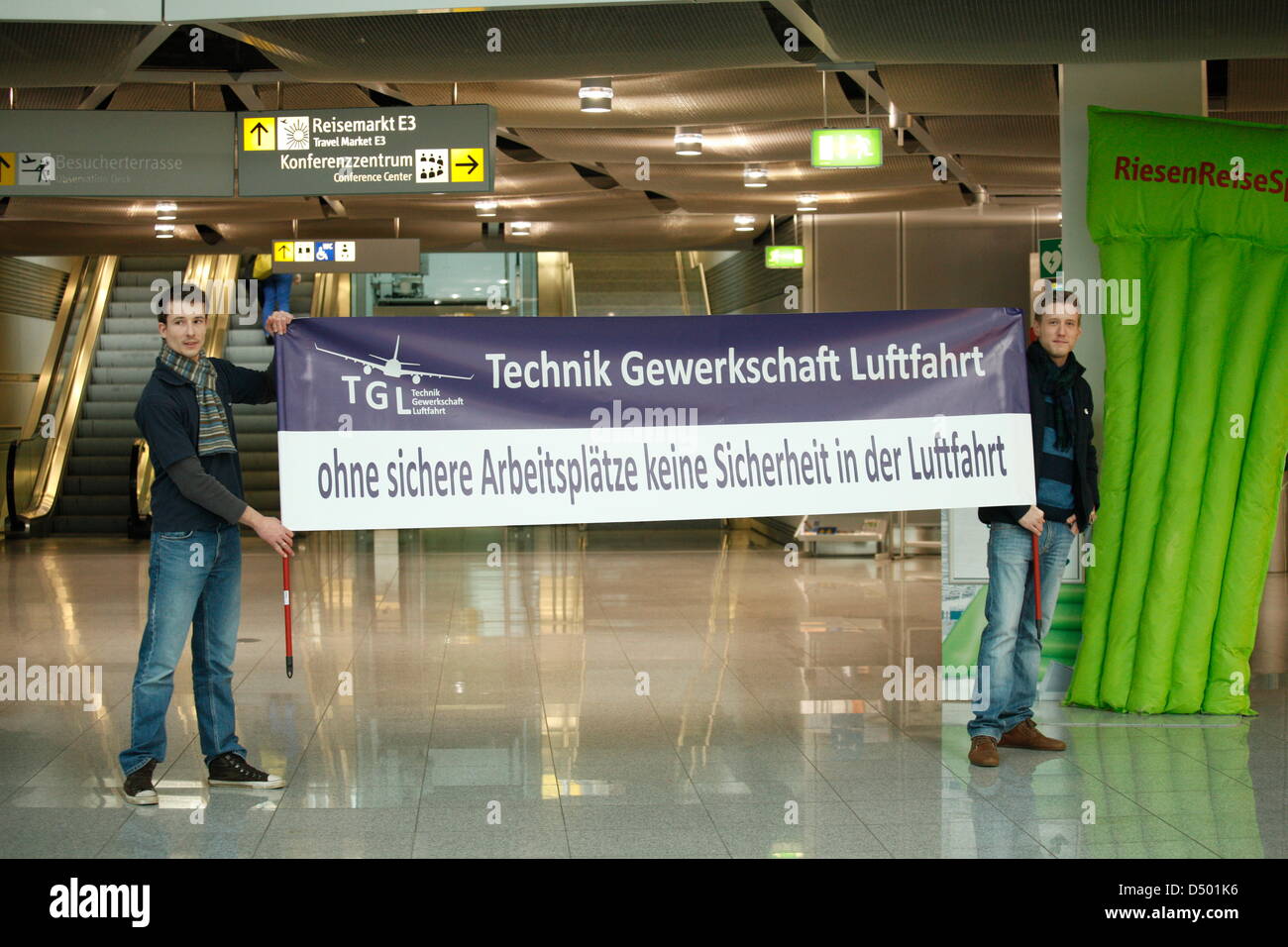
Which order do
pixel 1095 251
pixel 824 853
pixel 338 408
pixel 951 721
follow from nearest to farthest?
pixel 824 853 < pixel 338 408 < pixel 951 721 < pixel 1095 251

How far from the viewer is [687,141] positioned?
9.84 m

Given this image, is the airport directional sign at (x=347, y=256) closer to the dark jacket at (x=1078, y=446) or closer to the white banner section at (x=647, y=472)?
the white banner section at (x=647, y=472)

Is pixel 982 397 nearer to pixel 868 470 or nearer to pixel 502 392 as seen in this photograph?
pixel 868 470

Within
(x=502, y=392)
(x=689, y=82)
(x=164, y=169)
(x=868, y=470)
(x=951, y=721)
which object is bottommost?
(x=951, y=721)

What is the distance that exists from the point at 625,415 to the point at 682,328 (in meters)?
0.39

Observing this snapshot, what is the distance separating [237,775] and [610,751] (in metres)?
1.40

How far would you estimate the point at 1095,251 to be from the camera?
637 cm

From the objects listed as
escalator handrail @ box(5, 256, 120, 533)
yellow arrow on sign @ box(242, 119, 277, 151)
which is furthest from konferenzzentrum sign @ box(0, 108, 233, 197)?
escalator handrail @ box(5, 256, 120, 533)

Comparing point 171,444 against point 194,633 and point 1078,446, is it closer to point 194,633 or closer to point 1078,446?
point 194,633

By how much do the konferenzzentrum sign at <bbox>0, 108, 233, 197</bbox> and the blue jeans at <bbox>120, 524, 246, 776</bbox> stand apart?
3248 mm

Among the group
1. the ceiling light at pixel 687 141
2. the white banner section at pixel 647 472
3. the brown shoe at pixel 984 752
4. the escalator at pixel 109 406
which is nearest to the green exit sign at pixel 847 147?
the ceiling light at pixel 687 141

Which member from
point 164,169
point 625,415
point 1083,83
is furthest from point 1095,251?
point 164,169

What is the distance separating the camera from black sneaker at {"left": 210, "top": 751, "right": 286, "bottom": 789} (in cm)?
488

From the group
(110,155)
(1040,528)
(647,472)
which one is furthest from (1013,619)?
(110,155)
